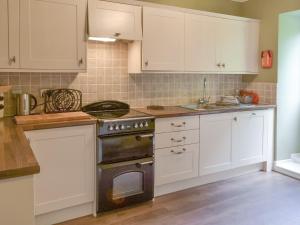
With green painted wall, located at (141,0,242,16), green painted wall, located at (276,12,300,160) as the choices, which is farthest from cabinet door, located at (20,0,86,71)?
green painted wall, located at (276,12,300,160)

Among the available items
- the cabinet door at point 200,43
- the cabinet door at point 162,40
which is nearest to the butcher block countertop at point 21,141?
the cabinet door at point 162,40

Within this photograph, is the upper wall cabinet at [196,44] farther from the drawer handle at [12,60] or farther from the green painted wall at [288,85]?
the drawer handle at [12,60]

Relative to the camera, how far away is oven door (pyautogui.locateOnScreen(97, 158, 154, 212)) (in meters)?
2.65

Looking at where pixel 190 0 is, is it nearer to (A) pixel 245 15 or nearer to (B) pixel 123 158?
(A) pixel 245 15

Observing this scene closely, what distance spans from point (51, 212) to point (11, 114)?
0.95 m

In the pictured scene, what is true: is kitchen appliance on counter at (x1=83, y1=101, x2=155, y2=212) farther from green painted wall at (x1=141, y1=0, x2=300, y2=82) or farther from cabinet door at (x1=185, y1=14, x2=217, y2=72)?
green painted wall at (x1=141, y1=0, x2=300, y2=82)

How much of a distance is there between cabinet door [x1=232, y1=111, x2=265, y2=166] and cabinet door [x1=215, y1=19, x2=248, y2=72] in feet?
2.21

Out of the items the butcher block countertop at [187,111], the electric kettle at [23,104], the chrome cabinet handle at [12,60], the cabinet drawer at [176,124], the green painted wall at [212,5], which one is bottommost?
the cabinet drawer at [176,124]

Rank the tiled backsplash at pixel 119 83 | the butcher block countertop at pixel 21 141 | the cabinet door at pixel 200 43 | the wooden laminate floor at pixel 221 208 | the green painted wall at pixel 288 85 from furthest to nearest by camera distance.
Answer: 1. the green painted wall at pixel 288 85
2. the cabinet door at pixel 200 43
3. the tiled backsplash at pixel 119 83
4. the wooden laminate floor at pixel 221 208
5. the butcher block countertop at pixel 21 141

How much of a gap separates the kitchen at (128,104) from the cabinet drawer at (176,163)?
1 cm

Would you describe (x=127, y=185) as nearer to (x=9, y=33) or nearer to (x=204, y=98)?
(x=9, y=33)

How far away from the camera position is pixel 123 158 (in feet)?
8.94

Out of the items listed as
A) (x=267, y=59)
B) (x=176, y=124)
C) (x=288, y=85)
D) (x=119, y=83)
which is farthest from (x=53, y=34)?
(x=288, y=85)

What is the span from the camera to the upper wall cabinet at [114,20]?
2.78m
